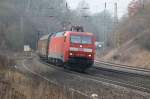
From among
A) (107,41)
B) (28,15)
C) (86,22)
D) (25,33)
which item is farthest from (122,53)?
(86,22)

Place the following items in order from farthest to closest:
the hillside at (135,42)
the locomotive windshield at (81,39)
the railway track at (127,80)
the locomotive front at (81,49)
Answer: the hillside at (135,42) < the locomotive windshield at (81,39) < the locomotive front at (81,49) < the railway track at (127,80)

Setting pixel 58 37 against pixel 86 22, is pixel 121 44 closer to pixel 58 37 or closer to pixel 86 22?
pixel 58 37

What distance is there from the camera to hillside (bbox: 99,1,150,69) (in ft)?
170

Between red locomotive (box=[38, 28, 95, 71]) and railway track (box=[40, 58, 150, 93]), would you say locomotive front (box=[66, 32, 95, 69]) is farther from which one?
railway track (box=[40, 58, 150, 93])

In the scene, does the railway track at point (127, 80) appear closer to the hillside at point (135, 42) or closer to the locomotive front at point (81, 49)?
the locomotive front at point (81, 49)

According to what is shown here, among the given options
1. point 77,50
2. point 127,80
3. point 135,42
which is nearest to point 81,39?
point 77,50

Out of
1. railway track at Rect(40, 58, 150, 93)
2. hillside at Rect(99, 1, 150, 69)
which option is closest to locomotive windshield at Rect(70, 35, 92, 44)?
railway track at Rect(40, 58, 150, 93)

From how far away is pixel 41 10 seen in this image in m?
86.5

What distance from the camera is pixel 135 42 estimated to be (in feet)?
192

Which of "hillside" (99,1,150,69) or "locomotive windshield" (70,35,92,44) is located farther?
"hillside" (99,1,150,69)

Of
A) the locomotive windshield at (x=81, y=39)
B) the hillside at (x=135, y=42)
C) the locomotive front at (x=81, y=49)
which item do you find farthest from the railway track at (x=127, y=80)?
the hillside at (x=135, y=42)

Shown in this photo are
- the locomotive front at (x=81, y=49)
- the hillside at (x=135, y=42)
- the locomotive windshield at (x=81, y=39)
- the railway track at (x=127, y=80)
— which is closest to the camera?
the railway track at (x=127, y=80)

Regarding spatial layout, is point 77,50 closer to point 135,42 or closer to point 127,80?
point 127,80

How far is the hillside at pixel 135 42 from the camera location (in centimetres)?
5178
